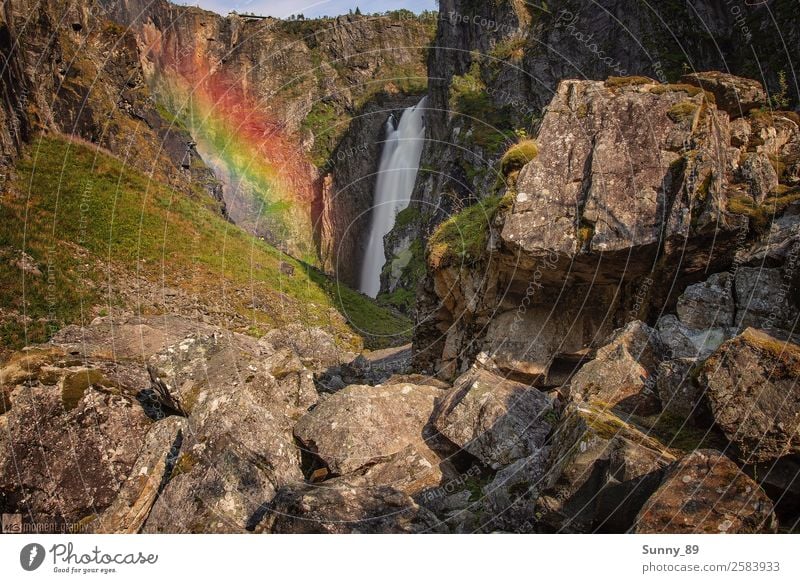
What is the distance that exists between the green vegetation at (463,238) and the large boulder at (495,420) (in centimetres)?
732

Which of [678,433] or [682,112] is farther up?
[682,112]

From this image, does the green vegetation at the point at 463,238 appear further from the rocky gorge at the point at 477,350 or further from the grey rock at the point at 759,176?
the grey rock at the point at 759,176

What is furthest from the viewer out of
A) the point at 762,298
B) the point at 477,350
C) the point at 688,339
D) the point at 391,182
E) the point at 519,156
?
the point at 391,182

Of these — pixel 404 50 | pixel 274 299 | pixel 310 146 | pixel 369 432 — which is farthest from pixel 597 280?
pixel 404 50

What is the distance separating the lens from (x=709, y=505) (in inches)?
279

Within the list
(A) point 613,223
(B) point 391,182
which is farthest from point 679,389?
(B) point 391,182

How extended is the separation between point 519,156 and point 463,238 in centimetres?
447

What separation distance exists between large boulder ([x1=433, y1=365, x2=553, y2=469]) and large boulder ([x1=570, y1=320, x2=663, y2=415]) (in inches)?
49.2

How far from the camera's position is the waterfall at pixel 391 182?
76.6 m

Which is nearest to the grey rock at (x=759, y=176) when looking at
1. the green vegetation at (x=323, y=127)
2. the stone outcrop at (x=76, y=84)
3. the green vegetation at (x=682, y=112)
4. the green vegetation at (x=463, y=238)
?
the green vegetation at (x=682, y=112)

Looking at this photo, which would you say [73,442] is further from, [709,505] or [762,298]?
[762,298]

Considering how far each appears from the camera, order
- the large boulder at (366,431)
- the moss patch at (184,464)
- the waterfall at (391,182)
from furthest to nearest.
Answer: the waterfall at (391,182) → the large boulder at (366,431) → the moss patch at (184,464)

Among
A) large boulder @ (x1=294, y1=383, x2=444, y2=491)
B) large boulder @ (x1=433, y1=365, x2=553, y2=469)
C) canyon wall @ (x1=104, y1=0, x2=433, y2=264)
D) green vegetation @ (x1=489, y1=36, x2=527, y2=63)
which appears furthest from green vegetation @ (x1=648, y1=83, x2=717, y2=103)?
canyon wall @ (x1=104, y1=0, x2=433, y2=264)

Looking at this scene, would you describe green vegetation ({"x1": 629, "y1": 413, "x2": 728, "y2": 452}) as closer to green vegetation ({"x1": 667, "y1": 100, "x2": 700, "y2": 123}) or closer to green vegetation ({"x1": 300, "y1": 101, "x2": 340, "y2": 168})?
green vegetation ({"x1": 667, "y1": 100, "x2": 700, "y2": 123})
